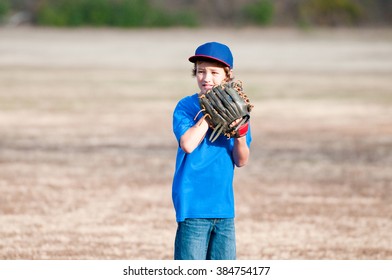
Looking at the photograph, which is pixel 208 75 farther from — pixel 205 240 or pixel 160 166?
pixel 160 166

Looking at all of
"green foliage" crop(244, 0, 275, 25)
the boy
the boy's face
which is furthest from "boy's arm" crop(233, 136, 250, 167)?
"green foliage" crop(244, 0, 275, 25)

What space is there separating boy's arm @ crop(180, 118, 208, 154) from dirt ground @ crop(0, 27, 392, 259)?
10.6ft

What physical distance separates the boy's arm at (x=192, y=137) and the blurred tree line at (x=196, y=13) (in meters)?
67.9

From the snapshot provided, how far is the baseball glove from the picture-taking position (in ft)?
18.7

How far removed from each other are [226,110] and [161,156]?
33.3ft

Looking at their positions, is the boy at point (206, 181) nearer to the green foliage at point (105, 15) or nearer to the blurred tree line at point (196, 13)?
the blurred tree line at point (196, 13)

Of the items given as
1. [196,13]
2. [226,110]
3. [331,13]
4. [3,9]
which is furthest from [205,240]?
[331,13]

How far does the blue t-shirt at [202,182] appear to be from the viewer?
5734mm

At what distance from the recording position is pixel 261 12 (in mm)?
77875

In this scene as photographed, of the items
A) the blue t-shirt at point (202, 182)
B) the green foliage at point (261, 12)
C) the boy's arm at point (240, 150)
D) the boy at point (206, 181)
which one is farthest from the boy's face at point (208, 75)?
the green foliage at point (261, 12)

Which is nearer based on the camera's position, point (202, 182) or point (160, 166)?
point (202, 182)

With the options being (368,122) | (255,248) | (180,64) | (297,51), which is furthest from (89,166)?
(297,51)
